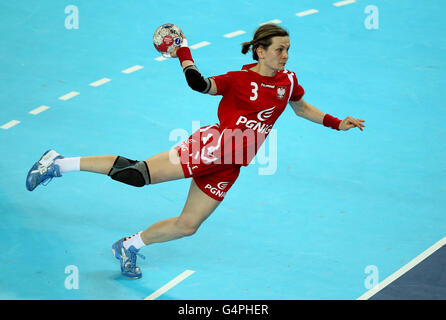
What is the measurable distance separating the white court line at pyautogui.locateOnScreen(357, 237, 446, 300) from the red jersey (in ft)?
5.87

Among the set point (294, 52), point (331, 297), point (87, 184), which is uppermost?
point (294, 52)

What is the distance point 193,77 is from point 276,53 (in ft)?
2.71

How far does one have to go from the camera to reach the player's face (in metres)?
6.58

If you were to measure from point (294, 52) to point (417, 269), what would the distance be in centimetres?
573

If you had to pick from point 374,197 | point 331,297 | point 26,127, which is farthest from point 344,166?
point 26,127

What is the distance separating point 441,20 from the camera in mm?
13484

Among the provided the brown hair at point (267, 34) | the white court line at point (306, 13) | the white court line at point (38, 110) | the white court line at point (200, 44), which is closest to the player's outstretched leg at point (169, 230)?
the brown hair at point (267, 34)

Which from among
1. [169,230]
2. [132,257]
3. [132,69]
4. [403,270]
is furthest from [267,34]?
[132,69]

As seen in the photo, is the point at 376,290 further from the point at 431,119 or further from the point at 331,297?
the point at 431,119

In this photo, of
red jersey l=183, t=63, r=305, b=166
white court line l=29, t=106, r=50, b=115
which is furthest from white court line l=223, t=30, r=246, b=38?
red jersey l=183, t=63, r=305, b=166

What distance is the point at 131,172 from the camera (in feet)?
22.0

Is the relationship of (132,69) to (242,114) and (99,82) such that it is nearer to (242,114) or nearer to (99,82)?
(99,82)
